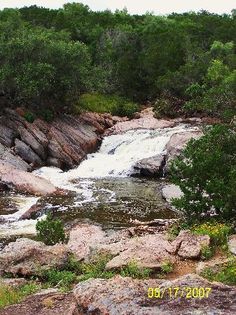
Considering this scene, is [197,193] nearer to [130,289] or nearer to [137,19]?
[130,289]

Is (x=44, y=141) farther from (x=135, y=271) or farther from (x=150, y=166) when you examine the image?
(x=135, y=271)

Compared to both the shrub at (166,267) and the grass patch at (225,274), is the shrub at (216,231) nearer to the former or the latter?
the shrub at (166,267)

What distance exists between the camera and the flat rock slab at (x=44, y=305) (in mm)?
10117

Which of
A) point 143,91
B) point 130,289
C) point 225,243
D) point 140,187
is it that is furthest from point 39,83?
point 130,289

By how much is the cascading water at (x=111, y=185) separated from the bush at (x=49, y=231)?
4197 mm

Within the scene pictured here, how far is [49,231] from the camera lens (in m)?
18.4


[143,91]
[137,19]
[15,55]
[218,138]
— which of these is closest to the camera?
[218,138]

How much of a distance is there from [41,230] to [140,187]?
14.1m

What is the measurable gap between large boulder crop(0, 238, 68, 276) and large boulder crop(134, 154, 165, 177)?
1974 centimetres

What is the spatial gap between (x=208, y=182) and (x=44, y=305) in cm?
942

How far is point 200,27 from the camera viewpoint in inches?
2977

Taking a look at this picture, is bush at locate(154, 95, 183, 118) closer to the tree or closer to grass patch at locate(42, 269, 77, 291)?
the tree

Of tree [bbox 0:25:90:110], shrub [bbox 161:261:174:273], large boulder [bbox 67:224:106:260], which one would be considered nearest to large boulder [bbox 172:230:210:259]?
shrub [bbox 161:261:174:273]

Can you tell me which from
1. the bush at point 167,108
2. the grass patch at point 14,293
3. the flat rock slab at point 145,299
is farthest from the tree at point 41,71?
the flat rock slab at point 145,299
